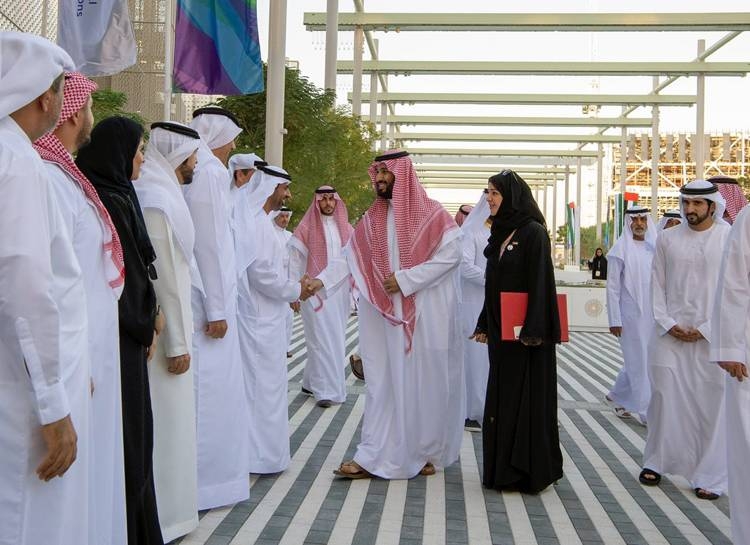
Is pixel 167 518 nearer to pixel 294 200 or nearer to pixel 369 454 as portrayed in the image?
pixel 369 454

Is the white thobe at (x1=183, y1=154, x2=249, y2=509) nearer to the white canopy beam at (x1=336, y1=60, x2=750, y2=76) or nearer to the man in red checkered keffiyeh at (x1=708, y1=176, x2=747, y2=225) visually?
the man in red checkered keffiyeh at (x1=708, y1=176, x2=747, y2=225)

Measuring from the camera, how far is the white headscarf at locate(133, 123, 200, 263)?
3.67 metres

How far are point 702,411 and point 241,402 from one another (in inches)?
104

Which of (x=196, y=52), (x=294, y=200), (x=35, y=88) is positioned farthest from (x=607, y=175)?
(x=35, y=88)

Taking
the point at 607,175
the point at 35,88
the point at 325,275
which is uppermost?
the point at 607,175

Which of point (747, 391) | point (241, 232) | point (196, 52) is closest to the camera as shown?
point (747, 391)

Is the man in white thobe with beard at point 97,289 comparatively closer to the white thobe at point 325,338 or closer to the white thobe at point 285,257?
the white thobe at point 285,257

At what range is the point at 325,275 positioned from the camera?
577 cm

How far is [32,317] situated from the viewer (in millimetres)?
2178

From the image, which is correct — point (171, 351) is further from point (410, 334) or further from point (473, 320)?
point (473, 320)

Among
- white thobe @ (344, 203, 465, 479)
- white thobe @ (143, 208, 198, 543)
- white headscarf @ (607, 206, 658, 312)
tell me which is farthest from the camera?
white headscarf @ (607, 206, 658, 312)

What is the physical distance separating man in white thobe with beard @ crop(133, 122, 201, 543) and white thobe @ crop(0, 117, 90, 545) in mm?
1317

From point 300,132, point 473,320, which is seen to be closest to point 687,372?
point 473,320

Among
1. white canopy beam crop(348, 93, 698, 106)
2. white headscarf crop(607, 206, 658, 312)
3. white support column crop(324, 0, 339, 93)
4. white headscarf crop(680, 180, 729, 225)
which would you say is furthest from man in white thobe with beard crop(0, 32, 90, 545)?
white canopy beam crop(348, 93, 698, 106)
